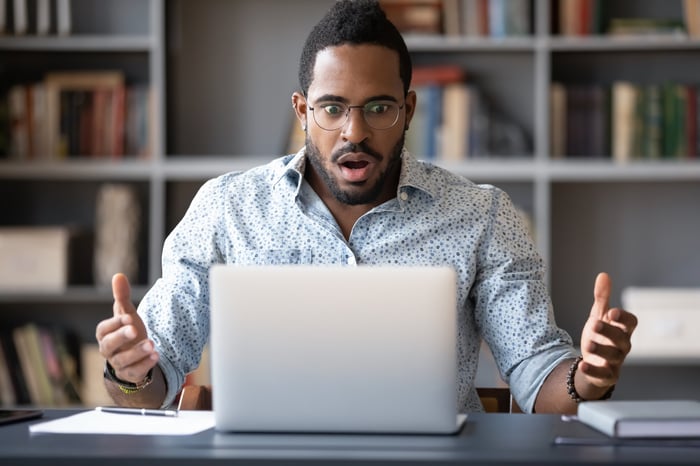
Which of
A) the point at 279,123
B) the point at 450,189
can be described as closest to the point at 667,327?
the point at 279,123

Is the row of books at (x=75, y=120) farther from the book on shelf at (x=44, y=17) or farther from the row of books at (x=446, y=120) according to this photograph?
the row of books at (x=446, y=120)

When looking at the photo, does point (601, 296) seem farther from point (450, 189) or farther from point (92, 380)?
point (92, 380)

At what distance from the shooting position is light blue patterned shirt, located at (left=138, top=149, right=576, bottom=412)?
1825mm

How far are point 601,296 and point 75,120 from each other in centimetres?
239

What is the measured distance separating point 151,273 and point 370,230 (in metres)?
1.76

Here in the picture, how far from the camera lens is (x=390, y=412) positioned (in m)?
1.23

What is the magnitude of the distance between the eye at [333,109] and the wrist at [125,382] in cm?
51

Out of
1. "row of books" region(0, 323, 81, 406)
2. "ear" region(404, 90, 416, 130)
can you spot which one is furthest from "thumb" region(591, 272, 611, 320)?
"row of books" region(0, 323, 81, 406)

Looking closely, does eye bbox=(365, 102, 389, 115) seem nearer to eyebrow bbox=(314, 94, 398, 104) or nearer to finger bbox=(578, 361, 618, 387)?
eyebrow bbox=(314, 94, 398, 104)

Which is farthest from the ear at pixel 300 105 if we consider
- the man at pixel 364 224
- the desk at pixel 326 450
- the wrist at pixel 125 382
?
the desk at pixel 326 450

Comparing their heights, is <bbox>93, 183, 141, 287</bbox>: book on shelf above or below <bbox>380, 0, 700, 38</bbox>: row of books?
below

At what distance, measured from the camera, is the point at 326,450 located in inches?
45.4

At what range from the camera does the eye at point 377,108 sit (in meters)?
1.79

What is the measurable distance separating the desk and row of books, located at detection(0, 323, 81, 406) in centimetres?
229
